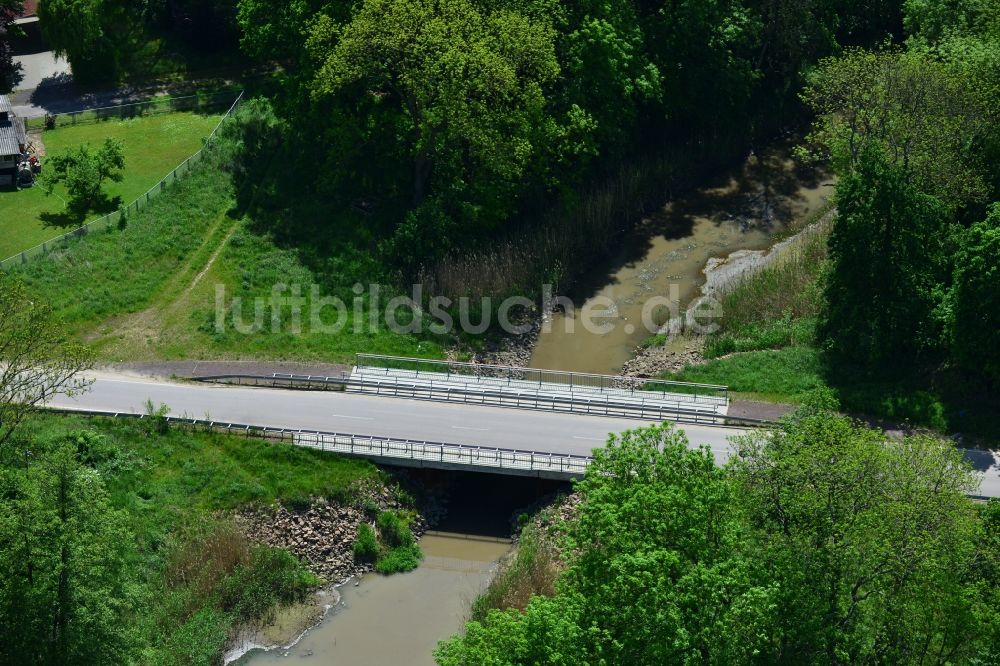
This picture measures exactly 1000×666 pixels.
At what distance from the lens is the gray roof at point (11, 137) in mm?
82688

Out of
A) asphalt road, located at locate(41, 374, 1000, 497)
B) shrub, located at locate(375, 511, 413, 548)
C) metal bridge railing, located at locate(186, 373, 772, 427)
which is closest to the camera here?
shrub, located at locate(375, 511, 413, 548)

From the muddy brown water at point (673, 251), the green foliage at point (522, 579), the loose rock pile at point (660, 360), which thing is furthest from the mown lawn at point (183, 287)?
the green foliage at point (522, 579)

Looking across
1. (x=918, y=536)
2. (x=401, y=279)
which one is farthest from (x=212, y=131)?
(x=918, y=536)

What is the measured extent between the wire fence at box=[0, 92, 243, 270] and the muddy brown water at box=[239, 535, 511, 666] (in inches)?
1100

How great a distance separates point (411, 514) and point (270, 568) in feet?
24.2

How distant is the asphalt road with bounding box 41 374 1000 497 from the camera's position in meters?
68.0

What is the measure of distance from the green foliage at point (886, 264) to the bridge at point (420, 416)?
291 inches

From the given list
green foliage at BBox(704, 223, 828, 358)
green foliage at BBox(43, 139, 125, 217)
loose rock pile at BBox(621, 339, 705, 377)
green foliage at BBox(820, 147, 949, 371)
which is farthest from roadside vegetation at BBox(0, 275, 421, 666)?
green foliage at BBox(820, 147, 949, 371)

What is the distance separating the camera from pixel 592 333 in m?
80.1

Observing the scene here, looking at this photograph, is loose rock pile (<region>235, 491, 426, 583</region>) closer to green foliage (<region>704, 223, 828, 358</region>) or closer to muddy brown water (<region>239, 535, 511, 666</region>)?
muddy brown water (<region>239, 535, 511, 666</region>)

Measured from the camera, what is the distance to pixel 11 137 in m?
83.2

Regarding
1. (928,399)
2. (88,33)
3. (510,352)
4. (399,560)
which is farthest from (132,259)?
(928,399)

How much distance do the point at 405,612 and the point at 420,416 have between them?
1100 centimetres

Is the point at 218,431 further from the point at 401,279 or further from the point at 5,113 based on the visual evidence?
the point at 5,113
